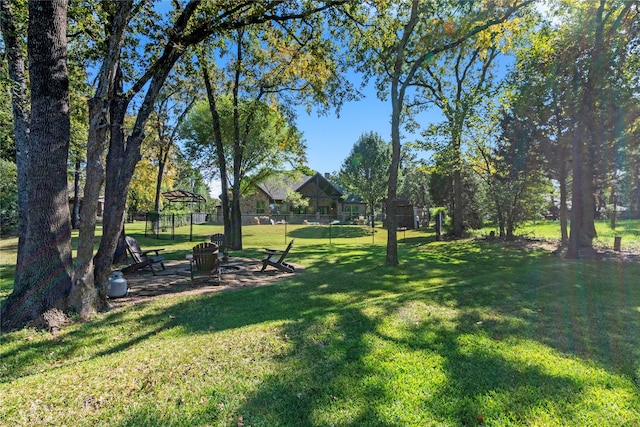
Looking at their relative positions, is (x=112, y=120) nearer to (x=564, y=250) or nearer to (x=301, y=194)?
(x=564, y=250)

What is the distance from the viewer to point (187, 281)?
28.2ft

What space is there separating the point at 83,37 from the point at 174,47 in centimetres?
474

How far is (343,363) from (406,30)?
422 inches

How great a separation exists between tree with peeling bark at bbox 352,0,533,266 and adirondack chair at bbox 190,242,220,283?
5.81 metres

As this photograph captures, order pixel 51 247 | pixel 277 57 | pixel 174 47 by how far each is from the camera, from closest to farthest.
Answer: pixel 51 247, pixel 174 47, pixel 277 57

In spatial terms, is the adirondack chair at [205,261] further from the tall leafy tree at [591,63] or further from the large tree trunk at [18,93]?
the tall leafy tree at [591,63]

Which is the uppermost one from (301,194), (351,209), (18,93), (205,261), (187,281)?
(18,93)

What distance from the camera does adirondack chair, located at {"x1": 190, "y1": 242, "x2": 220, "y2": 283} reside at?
7.98 m

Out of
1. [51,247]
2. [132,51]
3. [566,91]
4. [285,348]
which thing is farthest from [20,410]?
[566,91]

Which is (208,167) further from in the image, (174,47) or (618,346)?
(618,346)

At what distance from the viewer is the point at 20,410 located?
266 centimetres

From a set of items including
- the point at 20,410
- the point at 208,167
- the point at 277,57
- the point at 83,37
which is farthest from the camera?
the point at 208,167

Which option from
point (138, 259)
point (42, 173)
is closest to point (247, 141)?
point (138, 259)

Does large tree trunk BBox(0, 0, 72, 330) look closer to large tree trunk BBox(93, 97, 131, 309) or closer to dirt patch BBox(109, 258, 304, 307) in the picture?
large tree trunk BBox(93, 97, 131, 309)
